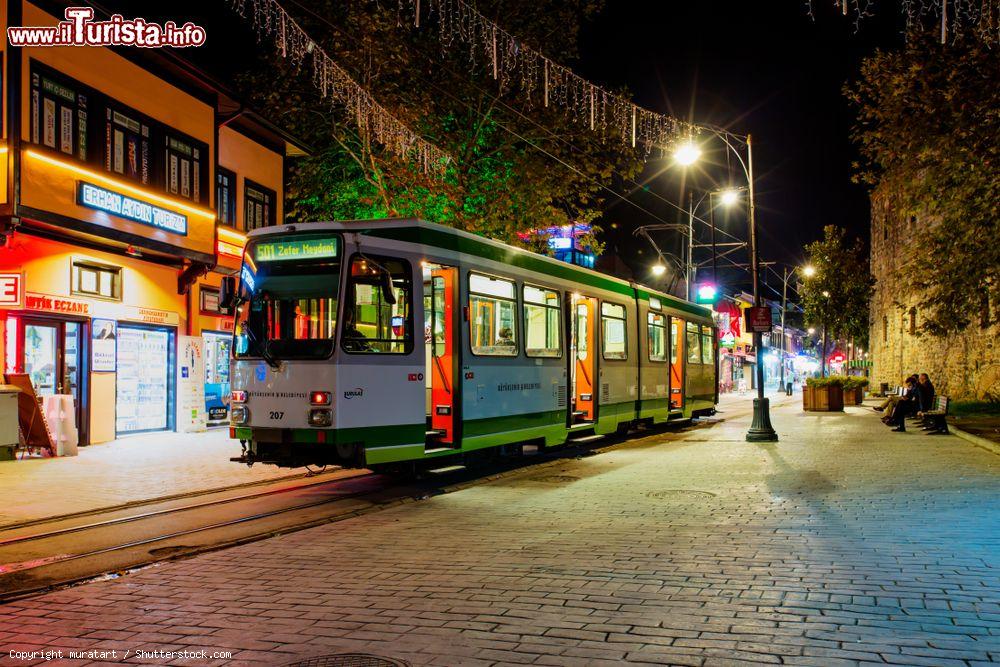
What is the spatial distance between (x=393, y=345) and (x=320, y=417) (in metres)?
1.41

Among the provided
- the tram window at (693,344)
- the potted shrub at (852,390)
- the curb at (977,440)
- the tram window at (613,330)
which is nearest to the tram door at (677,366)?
the tram window at (693,344)

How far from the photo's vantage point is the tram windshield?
35.2ft

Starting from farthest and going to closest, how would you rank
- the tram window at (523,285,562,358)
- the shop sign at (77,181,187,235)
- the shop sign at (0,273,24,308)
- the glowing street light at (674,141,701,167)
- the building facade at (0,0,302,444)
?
the glowing street light at (674,141,701,167) < the shop sign at (77,181,187,235) < the building facade at (0,0,302,444) < the shop sign at (0,273,24,308) < the tram window at (523,285,562,358)

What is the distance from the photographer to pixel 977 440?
17.4 meters

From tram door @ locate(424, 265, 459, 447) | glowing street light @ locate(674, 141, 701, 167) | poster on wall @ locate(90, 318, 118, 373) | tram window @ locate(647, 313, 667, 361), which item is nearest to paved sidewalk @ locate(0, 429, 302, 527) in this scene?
poster on wall @ locate(90, 318, 118, 373)

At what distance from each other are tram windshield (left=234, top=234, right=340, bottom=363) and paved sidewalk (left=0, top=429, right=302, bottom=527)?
286 centimetres

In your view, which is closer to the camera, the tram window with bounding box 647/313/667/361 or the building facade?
the building facade

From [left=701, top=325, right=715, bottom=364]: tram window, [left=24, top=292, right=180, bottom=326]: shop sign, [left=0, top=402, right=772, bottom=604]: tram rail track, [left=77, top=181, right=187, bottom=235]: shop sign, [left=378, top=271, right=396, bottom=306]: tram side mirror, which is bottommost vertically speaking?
[left=0, top=402, right=772, bottom=604]: tram rail track

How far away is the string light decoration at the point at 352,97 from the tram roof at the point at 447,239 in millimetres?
2754

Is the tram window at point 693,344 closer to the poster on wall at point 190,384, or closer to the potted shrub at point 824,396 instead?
the potted shrub at point 824,396

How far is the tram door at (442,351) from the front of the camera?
39.8ft

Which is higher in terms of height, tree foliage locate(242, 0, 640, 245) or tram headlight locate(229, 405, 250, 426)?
tree foliage locate(242, 0, 640, 245)

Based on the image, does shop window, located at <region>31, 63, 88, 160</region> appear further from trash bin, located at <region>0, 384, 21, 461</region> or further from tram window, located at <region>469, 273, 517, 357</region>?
tram window, located at <region>469, 273, 517, 357</region>

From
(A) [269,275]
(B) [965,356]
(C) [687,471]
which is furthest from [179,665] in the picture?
(B) [965,356]
